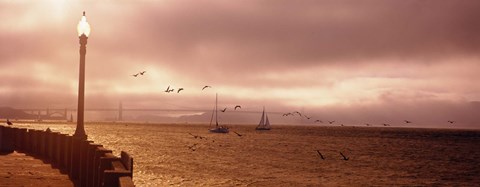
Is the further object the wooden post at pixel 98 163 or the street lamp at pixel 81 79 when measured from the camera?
the street lamp at pixel 81 79

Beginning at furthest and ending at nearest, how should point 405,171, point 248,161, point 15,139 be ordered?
point 248,161 → point 405,171 → point 15,139

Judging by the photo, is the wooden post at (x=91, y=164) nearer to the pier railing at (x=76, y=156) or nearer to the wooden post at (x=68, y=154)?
the pier railing at (x=76, y=156)

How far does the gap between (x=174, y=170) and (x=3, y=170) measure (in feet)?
145

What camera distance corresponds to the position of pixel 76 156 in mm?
14656

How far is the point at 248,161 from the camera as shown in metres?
76.6

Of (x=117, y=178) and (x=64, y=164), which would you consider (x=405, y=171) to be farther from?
(x=117, y=178)

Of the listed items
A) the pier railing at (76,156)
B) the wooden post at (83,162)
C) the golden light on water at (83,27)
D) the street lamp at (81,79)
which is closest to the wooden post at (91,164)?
the pier railing at (76,156)

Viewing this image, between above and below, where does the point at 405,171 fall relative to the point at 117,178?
below

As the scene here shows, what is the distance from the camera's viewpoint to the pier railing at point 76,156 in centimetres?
810

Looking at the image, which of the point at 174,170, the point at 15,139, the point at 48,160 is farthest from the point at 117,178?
the point at 174,170

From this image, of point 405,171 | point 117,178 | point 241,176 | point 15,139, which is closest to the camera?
point 117,178

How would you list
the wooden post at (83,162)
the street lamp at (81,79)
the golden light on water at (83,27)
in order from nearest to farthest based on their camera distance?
1. the wooden post at (83,162)
2. the street lamp at (81,79)
3. the golden light on water at (83,27)

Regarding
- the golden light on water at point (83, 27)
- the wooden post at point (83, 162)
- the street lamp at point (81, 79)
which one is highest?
the golden light on water at point (83, 27)

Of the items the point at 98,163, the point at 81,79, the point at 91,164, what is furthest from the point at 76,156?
the point at 98,163
